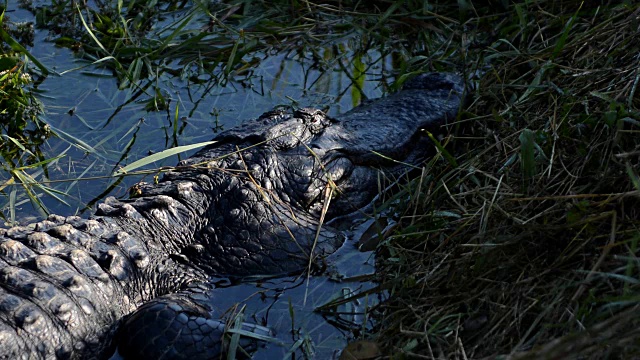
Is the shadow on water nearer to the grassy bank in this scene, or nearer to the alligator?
the alligator

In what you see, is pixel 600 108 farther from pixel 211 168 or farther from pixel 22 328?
pixel 22 328

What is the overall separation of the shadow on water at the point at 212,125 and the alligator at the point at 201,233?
139 millimetres

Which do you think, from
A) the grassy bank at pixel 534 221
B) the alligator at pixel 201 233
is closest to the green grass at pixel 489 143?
the grassy bank at pixel 534 221

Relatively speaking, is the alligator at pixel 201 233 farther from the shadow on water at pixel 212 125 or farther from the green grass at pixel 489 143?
the green grass at pixel 489 143

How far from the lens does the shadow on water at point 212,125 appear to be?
3475 millimetres

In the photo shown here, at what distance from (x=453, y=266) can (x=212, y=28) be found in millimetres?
2903

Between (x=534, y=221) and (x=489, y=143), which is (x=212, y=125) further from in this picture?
(x=534, y=221)

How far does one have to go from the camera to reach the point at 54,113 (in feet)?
15.3

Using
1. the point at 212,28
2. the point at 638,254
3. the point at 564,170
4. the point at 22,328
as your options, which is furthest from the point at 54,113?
the point at 638,254

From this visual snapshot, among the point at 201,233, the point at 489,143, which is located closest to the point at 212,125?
the point at 201,233

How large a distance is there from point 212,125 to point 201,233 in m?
1.07

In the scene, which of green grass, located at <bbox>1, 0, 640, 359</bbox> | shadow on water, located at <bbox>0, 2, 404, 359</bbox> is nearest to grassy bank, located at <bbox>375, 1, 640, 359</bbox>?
green grass, located at <bbox>1, 0, 640, 359</bbox>

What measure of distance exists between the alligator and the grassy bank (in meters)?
0.30

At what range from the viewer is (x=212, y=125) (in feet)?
15.2
